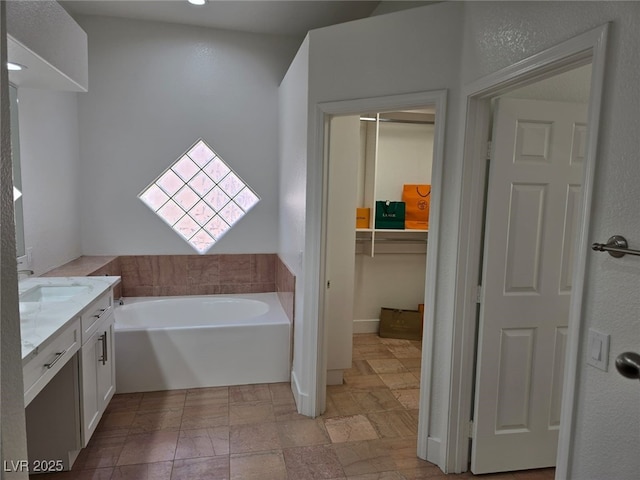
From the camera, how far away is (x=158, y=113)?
3.82 metres

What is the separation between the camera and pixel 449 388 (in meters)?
2.21

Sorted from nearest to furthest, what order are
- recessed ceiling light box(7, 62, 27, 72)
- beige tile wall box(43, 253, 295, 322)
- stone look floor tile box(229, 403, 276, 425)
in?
recessed ceiling light box(7, 62, 27, 72) → stone look floor tile box(229, 403, 276, 425) → beige tile wall box(43, 253, 295, 322)

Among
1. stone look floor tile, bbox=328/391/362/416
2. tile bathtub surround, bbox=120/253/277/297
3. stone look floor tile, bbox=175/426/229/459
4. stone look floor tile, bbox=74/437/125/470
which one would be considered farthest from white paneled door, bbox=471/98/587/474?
tile bathtub surround, bbox=120/253/277/297

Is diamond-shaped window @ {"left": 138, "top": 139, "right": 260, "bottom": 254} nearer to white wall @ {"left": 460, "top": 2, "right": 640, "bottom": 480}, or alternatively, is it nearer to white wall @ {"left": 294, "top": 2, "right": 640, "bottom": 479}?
white wall @ {"left": 294, "top": 2, "right": 640, "bottom": 479}

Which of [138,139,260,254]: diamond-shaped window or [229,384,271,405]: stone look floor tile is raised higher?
[138,139,260,254]: diamond-shaped window

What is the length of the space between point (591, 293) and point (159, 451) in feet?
7.72

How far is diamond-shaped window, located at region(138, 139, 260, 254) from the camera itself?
3.95m

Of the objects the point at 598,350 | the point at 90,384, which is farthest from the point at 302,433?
the point at 598,350

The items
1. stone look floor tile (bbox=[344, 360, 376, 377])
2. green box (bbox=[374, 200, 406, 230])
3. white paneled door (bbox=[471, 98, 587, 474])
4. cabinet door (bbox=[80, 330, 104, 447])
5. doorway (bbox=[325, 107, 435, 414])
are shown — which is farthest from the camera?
green box (bbox=[374, 200, 406, 230])

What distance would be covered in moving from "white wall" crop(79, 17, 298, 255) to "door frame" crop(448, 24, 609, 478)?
7.96 ft

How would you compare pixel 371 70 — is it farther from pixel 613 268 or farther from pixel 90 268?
pixel 90 268

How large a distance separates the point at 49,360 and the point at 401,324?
333cm

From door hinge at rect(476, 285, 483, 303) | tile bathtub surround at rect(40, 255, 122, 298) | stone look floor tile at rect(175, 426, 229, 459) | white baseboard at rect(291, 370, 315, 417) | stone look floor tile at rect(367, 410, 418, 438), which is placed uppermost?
door hinge at rect(476, 285, 483, 303)

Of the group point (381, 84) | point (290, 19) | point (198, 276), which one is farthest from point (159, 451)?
point (290, 19)
